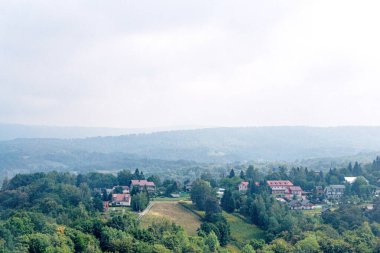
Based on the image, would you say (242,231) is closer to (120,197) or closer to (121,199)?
(121,199)

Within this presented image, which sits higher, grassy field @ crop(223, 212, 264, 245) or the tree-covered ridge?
the tree-covered ridge

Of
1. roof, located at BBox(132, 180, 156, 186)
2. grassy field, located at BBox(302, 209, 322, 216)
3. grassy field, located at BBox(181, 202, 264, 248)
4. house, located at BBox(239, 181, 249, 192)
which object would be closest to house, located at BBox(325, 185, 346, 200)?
grassy field, located at BBox(302, 209, 322, 216)

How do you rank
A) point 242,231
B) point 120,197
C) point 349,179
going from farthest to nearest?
point 349,179 < point 120,197 < point 242,231

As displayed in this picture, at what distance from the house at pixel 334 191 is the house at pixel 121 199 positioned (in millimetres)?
28265

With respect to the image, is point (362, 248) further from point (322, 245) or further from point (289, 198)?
point (289, 198)

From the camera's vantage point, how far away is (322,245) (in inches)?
1636

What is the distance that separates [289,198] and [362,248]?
26911mm

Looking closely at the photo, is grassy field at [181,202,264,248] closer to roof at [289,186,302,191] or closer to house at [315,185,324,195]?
roof at [289,186,302,191]

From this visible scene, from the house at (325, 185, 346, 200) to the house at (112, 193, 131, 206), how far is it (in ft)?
92.7

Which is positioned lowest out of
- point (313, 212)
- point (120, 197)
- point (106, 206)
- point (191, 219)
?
point (313, 212)

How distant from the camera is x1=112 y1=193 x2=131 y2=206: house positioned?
59.7 m

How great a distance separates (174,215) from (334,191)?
26.9 metres

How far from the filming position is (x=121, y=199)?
2391 inches

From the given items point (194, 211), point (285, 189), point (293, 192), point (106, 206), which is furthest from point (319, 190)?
point (106, 206)
